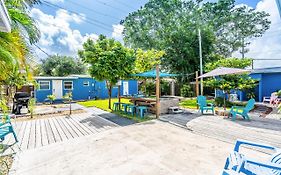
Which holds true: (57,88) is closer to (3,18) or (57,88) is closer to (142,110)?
(142,110)

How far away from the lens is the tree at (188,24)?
69.2ft

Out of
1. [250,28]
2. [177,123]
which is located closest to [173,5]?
[250,28]

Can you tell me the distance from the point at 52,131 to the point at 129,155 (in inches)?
153

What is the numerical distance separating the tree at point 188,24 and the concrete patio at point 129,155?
637 inches

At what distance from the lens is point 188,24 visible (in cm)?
2084

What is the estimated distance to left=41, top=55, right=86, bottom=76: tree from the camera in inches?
1210

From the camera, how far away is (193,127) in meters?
6.96

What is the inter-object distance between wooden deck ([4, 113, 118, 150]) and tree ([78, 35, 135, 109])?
291 centimetres

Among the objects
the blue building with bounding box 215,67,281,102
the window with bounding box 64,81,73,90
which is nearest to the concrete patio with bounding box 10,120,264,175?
the blue building with bounding box 215,67,281,102

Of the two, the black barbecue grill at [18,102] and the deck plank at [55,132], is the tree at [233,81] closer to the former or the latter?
the deck plank at [55,132]

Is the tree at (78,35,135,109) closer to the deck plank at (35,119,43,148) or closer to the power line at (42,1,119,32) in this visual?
the power line at (42,1,119,32)

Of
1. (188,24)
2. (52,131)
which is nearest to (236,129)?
(52,131)

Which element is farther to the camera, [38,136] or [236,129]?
[236,129]

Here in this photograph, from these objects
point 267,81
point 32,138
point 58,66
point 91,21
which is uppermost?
point 91,21
